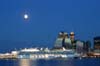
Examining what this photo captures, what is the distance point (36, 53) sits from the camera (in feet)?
654

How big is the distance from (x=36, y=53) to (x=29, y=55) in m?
3.13

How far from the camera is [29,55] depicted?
198000 mm
